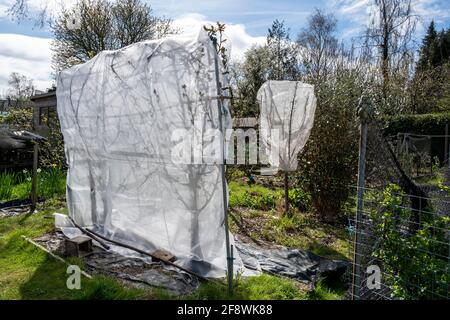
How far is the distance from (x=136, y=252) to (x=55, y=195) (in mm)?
4199

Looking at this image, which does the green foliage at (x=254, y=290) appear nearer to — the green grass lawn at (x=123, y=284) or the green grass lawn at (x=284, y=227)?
the green grass lawn at (x=123, y=284)

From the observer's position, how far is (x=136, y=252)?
4141mm

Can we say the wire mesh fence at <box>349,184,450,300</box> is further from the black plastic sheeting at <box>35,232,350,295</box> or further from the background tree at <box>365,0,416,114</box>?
the background tree at <box>365,0,416,114</box>

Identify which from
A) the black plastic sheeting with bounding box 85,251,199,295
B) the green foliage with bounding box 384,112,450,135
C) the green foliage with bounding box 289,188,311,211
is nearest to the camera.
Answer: the black plastic sheeting with bounding box 85,251,199,295

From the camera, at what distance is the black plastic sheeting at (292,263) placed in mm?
3851

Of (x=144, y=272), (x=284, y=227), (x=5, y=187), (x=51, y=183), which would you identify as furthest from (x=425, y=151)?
(x=5, y=187)

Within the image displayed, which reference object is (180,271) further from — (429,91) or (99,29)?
(429,91)

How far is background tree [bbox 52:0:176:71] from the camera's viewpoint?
48.7ft

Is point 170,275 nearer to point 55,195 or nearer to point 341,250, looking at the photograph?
point 341,250

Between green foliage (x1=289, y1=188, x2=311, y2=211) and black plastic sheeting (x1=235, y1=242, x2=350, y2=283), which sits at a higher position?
green foliage (x1=289, y1=188, x2=311, y2=211)

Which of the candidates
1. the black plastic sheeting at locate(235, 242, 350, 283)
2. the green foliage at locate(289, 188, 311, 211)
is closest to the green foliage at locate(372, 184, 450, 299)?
the black plastic sheeting at locate(235, 242, 350, 283)

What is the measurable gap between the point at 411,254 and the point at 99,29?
15.3 metres

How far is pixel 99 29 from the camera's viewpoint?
49.0 feet

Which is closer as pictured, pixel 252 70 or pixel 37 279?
pixel 37 279
